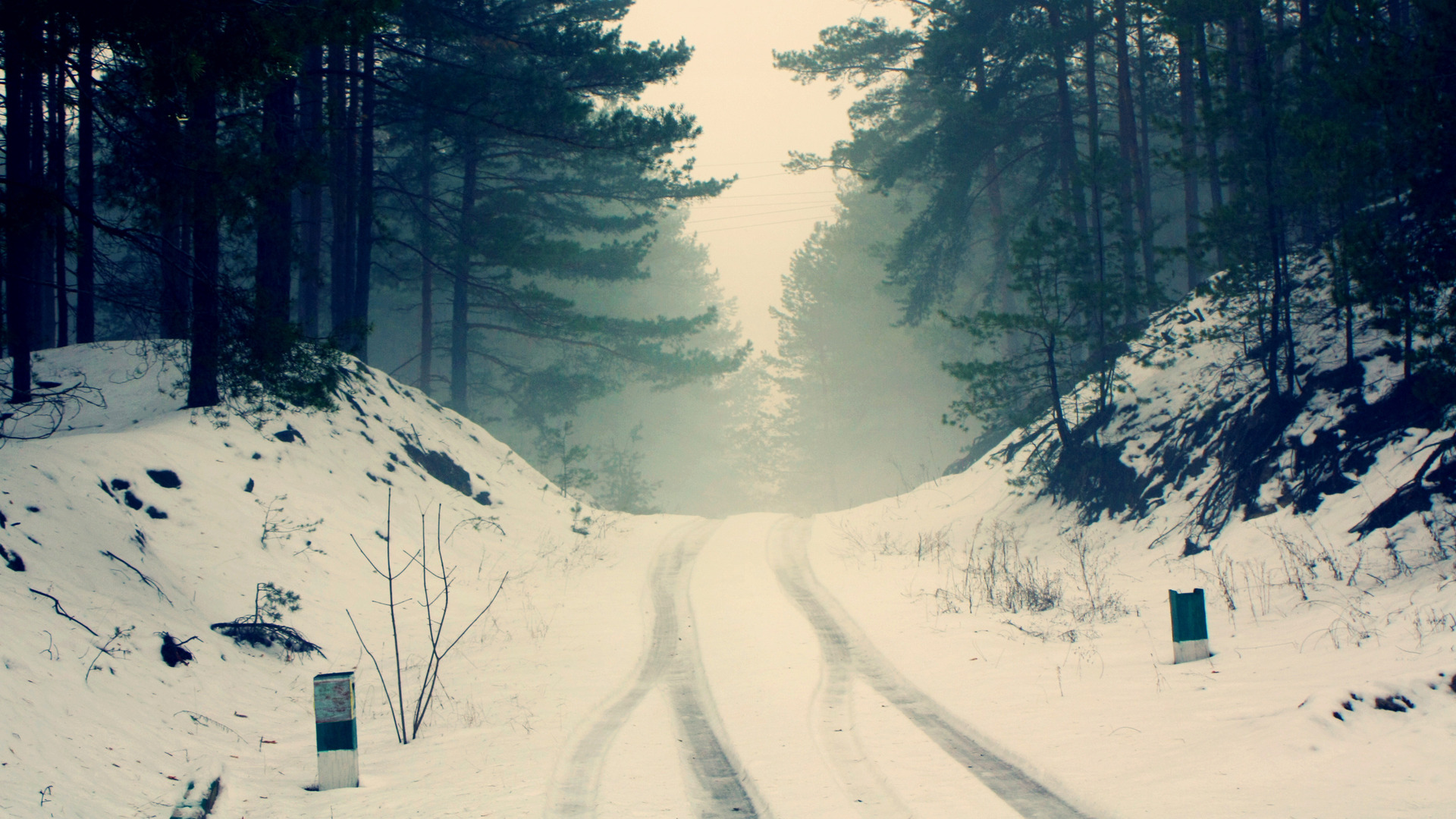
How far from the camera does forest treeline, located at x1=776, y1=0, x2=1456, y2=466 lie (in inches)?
360

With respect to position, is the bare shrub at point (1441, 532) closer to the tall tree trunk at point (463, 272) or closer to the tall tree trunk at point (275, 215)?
the tall tree trunk at point (275, 215)

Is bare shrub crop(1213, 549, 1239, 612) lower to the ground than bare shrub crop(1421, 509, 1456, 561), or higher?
lower

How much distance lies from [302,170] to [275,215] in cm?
275

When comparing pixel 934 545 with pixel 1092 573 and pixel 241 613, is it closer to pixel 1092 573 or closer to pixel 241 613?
pixel 1092 573

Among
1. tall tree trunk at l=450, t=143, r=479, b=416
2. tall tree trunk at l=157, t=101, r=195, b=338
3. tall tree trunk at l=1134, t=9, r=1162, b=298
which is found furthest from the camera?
tall tree trunk at l=450, t=143, r=479, b=416

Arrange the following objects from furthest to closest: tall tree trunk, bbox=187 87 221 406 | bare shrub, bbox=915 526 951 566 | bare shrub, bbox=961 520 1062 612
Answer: bare shrub, bbox=915 526 951 566
bare shrub, bbox=961 520 1062 612
tall tree trunk, bbox=187 87 221 406

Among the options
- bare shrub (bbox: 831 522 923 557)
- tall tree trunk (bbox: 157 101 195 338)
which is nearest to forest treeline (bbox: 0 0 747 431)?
tall tree trunk (bbox: 157 101 195 338)

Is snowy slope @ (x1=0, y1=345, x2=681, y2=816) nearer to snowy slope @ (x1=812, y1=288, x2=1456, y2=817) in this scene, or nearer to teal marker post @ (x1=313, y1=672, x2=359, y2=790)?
teal marker post @ (x1=313, y1=672, x2=359, y2=790)

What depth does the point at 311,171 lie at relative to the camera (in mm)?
8984

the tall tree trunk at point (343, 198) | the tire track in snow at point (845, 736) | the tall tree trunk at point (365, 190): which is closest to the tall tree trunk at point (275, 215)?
the tall tree trunk at point (365, 190)

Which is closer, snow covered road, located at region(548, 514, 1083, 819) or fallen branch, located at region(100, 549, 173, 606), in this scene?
snow covered road, located at region(548, 514, 1083, 819)

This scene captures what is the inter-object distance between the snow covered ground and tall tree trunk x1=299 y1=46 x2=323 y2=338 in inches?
107

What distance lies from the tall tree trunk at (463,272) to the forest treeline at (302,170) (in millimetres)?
98

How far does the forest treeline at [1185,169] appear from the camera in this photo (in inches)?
360
